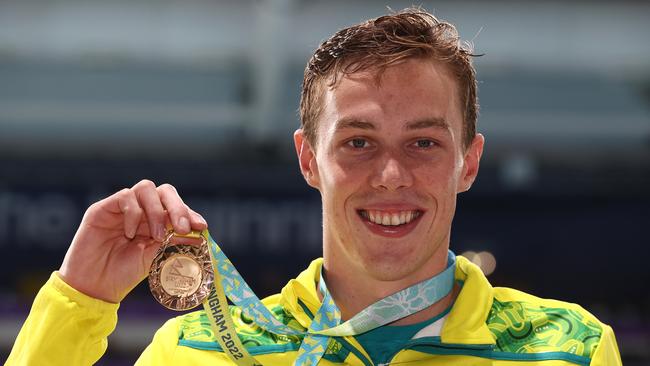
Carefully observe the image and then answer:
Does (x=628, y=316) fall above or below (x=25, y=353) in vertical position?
below

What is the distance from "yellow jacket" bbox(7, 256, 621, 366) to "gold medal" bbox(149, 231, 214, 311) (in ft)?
0.42

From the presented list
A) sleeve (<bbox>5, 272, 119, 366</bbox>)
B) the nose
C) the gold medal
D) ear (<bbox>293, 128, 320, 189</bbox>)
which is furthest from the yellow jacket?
the nose

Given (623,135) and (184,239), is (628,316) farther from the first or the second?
(184,239)

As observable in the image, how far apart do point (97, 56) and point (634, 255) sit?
4.57 meters

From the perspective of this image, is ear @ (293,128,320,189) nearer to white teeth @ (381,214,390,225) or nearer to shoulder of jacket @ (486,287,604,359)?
white teeth @ (381,214,390,225)

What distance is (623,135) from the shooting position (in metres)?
9.41

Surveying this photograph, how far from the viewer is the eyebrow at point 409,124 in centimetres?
249

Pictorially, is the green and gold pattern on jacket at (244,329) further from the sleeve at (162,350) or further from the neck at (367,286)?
the neck at (367,286)

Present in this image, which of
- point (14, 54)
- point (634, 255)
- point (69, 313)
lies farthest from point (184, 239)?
point (14, 54)

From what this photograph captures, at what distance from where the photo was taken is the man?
246 centimetres

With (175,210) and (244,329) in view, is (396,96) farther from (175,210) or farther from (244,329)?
(244,329)

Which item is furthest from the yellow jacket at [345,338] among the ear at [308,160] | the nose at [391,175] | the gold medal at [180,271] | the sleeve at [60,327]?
the nose at [391,175]

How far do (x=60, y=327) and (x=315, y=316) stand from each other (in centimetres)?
61

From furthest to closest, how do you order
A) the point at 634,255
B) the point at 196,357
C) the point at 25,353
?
the point at 634,255 → the point at 196,357 → the point at 25,353
